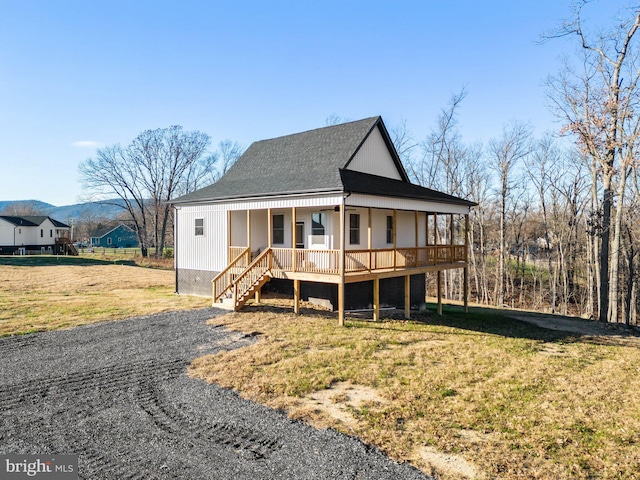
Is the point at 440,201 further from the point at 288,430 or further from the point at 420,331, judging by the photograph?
the point at 288,430

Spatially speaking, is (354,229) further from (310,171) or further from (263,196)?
(263,196)

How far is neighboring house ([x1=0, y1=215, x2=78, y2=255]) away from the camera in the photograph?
47969 millimetres

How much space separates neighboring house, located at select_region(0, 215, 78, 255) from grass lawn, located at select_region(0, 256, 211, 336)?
24.2 meters

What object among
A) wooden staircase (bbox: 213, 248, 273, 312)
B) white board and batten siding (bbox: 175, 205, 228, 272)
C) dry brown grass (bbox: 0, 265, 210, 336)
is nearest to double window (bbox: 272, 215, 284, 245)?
wooden staircase (bbox: 213, 248, 273, 312)

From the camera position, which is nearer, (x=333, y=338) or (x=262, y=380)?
(x=262, y=380)

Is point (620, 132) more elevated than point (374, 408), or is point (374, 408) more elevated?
point (620, 132)

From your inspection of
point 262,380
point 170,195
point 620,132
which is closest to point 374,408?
point 262,380

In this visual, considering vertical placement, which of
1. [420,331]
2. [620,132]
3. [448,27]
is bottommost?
[420,331]

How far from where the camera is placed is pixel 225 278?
54.4ft

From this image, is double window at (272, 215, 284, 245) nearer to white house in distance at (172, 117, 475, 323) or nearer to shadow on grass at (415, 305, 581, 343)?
white house in distance at (172, 117, 475, 323)

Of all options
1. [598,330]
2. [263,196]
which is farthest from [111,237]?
[598,330]

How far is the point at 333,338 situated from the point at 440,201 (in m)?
8.99

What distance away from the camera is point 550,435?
5.84 m

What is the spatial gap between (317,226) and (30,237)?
52.9 m
